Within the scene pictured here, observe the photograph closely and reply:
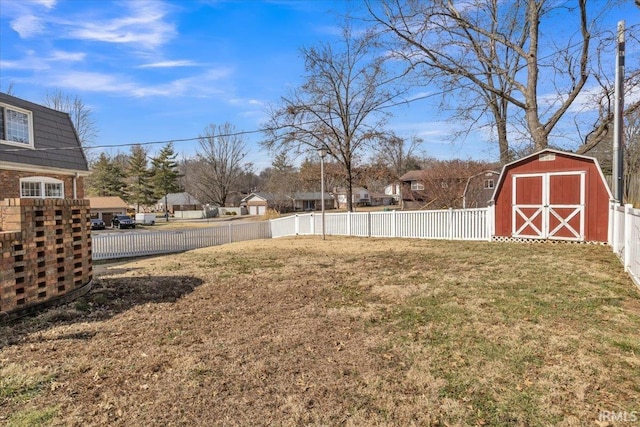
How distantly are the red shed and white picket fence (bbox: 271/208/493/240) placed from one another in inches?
31.3

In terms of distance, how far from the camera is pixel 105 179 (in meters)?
49.8

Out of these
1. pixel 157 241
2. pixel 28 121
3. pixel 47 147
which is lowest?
pixel 157 241

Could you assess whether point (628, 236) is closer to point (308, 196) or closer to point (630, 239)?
point (630, 239)

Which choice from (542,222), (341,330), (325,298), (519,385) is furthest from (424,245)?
(519,385)

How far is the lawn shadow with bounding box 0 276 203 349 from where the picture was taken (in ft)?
13.5

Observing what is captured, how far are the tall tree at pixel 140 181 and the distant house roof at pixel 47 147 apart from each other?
36.1 metres

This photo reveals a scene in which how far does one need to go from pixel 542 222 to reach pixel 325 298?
8.19 metres

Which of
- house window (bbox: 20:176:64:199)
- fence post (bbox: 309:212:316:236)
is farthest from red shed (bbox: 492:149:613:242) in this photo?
house window (bbox: 20:176:64:199)

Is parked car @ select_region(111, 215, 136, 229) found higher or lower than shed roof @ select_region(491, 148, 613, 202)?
lower

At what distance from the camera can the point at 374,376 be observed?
3049 mm

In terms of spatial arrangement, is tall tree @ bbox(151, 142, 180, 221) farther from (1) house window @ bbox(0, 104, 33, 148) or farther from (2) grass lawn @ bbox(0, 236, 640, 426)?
(2) grass lawn @ bbox(0, 236, 640, 426)

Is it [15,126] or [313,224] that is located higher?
[15,126]

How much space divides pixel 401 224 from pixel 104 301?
37.0 feet

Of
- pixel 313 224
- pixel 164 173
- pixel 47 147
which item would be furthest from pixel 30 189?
pixel 164 173
